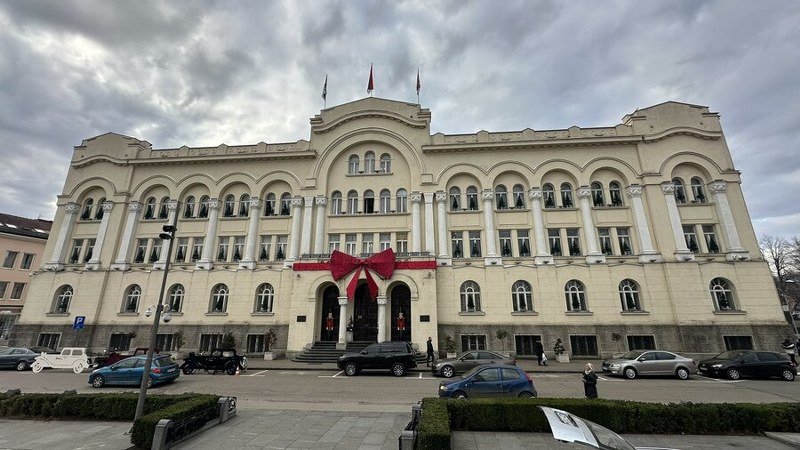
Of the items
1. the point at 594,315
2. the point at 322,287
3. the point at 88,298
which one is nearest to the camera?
the point at 594,315

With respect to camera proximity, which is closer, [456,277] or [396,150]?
[456,277]

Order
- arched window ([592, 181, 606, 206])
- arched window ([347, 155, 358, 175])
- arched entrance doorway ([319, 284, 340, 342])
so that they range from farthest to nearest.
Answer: arched window ([347, 155, 358, 175]) → arched window ([592, 181, 606, 206]) → arched entrance doorway ([319, 284, 340, 342])

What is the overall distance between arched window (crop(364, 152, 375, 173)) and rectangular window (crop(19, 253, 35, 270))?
149ft

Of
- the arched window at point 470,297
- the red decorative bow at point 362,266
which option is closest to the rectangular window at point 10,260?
the red decorative bow at point 362,266

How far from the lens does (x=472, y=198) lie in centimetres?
2975

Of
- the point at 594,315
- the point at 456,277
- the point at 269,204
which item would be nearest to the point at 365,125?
the point at 269,204

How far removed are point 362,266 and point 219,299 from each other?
43.7ft

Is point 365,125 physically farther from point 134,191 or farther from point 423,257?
point 134,191

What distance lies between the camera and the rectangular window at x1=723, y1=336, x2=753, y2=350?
78.7ft

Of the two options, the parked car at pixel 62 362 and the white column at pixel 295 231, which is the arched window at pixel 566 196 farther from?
the parked car at pixel 62 362

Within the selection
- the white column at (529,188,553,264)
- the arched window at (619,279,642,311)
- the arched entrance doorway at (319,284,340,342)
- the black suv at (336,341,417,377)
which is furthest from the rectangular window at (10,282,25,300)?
the arched window at (619,279,642,311)

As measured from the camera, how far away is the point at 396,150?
31281 mm

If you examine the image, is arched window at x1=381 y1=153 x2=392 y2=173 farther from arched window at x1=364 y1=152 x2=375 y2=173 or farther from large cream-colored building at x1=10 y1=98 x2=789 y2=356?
arched window at x1=364 y1=152 x2=375 y2=173

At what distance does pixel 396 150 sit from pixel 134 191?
83.1 feet
